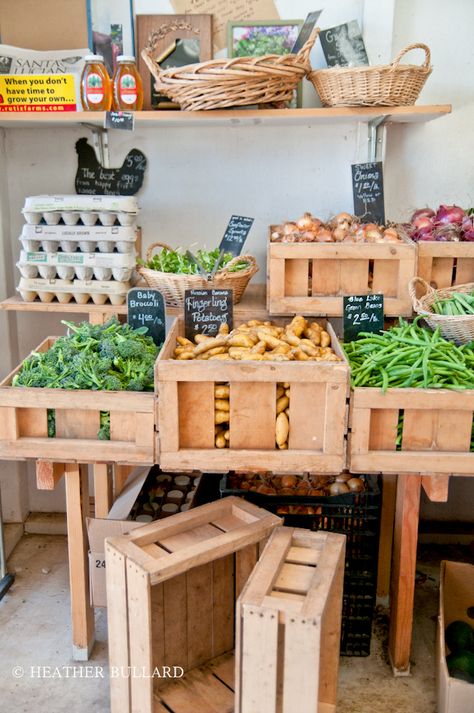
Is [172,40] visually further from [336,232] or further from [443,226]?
[443,226]

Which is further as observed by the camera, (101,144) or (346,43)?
(101,144)

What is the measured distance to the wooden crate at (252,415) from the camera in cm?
228

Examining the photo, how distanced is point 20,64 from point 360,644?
2970 mm

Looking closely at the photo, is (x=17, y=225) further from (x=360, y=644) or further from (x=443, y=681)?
(x=443, y=681)

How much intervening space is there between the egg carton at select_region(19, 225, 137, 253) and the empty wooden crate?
68cm

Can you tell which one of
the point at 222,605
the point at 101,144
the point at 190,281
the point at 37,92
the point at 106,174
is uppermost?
the point at 37,92

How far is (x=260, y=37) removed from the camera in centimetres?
327

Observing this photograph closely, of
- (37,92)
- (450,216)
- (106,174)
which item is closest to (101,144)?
(106,174)

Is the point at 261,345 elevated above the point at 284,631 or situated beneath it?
elevated above

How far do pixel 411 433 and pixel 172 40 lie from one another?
2139 mm

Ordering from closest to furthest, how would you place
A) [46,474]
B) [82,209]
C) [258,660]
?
1. [258,660]
2. [46,474]
3. [82,209]

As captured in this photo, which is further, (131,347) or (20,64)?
(20,64)

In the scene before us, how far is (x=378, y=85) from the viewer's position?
2842mm

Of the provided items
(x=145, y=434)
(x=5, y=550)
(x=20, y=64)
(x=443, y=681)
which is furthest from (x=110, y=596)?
(x=20, y=64)
